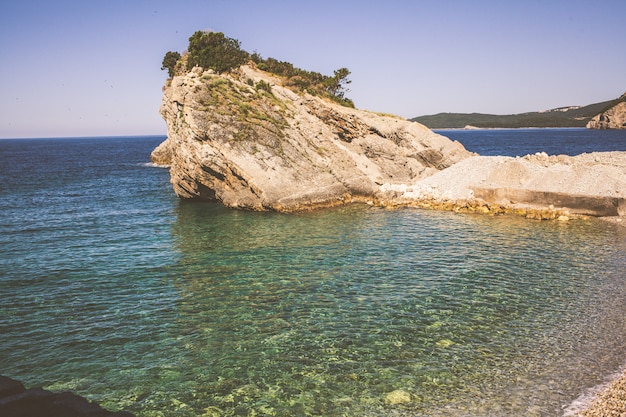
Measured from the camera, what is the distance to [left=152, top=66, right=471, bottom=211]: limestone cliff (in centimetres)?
3775

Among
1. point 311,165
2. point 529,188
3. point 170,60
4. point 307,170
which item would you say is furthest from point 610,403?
point 170,60

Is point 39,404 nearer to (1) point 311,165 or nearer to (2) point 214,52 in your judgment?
(1) point 311,165

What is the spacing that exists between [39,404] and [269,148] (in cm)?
3352

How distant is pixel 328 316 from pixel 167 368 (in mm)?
6321

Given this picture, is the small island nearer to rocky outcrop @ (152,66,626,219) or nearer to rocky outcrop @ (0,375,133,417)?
rocky outcrop @ (152,66,626,219)

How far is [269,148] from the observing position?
3994 centimetres

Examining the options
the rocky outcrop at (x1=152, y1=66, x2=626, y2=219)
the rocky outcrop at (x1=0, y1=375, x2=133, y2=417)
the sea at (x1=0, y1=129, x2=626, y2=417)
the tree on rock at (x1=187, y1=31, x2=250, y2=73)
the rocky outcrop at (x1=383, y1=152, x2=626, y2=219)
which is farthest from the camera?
the tree on rock at (x1=187, y1=31, x2=250, y2=73)

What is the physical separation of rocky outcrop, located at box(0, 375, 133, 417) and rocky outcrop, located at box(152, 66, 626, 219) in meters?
29.0

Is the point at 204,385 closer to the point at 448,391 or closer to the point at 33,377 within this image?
the point at 33,377

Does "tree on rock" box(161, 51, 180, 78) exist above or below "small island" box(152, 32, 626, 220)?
above

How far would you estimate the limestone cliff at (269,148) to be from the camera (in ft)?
124

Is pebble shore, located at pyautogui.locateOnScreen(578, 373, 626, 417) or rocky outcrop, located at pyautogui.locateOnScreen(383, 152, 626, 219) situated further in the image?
rocky outcrop, located at pyautogui.locateOnScreen(383, 152, 626, 219)

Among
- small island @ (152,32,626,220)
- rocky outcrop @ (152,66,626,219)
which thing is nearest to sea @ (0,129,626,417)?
rocky outcrop @ (152,66,626,219)

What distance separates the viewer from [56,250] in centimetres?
2536
